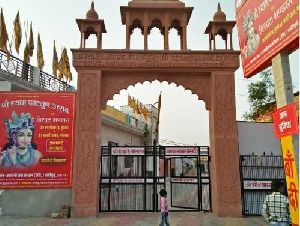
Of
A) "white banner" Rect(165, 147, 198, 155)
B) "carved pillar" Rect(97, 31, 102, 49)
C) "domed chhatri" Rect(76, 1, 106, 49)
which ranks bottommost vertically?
"white banner" Rect(165, 147, 198, 155)

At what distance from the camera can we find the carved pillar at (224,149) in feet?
33.6

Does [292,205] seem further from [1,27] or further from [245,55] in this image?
[1,27]

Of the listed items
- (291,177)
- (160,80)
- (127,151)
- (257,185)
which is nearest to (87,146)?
(127,151)

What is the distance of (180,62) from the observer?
1083 cm

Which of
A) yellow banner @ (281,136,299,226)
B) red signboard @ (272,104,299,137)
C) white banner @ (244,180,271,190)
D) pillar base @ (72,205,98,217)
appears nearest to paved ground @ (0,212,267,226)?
pillar base @ (72,205,98,217)

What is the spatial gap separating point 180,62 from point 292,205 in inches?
266

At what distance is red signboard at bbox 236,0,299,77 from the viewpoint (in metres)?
4.75

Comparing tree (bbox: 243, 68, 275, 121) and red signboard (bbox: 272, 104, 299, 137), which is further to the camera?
tree (bbox: 243, 68, 275, 121)

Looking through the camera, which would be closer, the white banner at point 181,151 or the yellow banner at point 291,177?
the yellow banner at point 291,177

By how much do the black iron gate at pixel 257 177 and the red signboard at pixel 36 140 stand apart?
215 inches

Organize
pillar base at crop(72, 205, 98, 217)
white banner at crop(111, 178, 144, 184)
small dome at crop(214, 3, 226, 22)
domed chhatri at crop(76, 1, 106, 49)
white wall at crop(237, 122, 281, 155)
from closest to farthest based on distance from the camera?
pillar base at crop(72, 205, 98, 217), white banner at crop(111, 178, 144, 184), white wall at crop(237, 122, 281, 155), domed chhatri at crop(76, 1, 106, 49), small dome at crop(214, 3, 226, 22)

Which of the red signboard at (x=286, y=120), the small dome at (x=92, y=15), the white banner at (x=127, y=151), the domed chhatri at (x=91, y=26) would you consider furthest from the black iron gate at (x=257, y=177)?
the small dome at (x=92, y=15)

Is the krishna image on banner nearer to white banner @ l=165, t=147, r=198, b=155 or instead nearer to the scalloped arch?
the scalloped arch

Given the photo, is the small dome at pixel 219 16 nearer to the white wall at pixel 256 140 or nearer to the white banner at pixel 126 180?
the white wall at pixel 256 140
